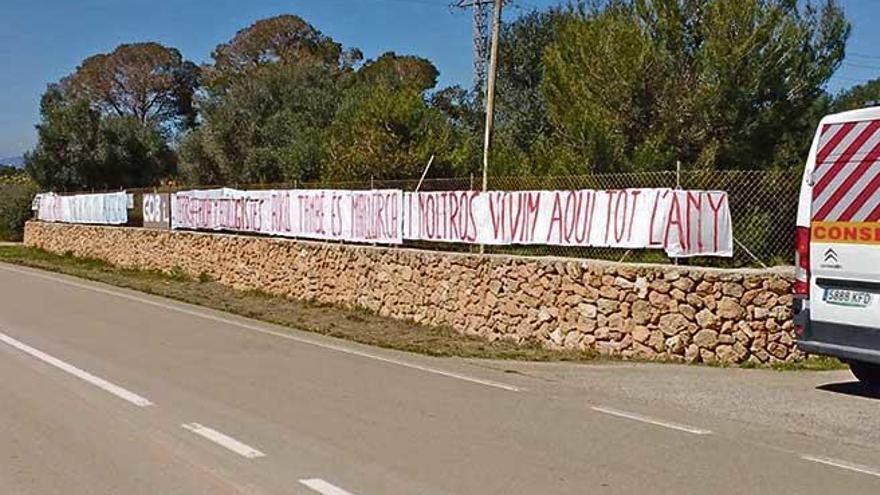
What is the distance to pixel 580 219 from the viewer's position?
47.3ft

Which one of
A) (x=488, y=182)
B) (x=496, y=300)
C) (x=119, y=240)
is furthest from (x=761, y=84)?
(x=119, y=240)

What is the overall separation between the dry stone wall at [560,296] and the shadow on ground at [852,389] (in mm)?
1481

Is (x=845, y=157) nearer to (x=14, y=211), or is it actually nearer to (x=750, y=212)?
(x=750, y=212)

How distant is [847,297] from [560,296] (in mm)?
5419

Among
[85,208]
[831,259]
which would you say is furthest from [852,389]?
[85,208]

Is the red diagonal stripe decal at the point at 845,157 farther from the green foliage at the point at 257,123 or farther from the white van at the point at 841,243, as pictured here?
the green foliage at the point at 257,123

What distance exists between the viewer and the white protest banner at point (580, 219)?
12.9 m

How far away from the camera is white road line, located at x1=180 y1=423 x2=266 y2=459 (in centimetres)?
679

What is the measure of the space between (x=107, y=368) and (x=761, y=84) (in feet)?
45.6

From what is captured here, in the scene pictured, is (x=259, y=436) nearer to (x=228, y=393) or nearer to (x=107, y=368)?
(x=228, y=393)

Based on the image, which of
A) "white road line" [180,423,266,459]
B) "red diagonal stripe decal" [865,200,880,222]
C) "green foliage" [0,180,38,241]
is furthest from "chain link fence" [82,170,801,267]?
"green foliage" [0,180,38,241]

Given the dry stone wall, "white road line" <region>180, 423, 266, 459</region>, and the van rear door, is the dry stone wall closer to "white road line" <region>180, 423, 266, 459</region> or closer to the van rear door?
the van rear door

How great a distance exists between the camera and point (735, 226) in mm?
13258

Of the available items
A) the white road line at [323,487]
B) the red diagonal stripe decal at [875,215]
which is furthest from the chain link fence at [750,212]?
the white road line at [323,487]
